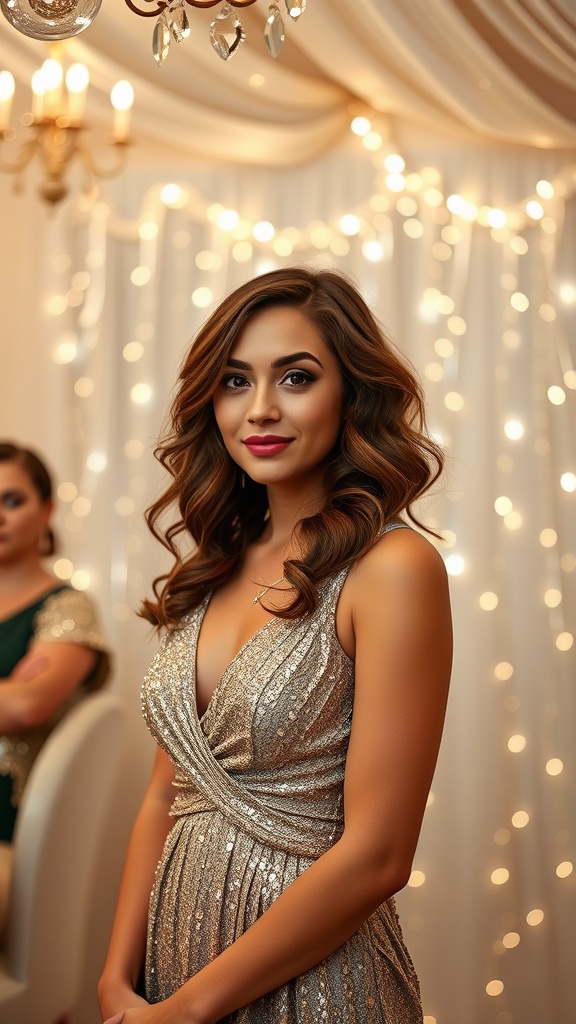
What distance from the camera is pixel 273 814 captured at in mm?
1400

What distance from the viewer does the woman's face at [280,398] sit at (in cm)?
146

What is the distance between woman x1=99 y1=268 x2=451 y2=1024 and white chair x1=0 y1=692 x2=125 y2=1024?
96cm

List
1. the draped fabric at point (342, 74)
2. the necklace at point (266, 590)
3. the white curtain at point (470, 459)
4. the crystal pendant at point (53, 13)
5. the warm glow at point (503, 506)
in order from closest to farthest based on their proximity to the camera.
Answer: the crystal pendant at point (53, 13) → the necklace at point (266, 590) → the draped fabric at point (342, 74) → the white curtain at point (470, 459) → the warm glow at point (503, 506)

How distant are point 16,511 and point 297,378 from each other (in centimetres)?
168

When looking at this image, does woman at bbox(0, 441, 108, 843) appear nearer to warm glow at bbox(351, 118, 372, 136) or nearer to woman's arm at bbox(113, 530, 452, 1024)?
warm glow at bbox(351, 118, 372, 136)

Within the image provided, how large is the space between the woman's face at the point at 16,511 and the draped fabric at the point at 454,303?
0.98 ft

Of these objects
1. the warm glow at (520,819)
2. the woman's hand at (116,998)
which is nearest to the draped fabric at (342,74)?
the warm glow at (520,819)

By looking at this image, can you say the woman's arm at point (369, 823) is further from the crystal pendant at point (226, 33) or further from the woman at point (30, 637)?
the woman at point (30, 637)

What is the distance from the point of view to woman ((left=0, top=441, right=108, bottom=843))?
9.04ft

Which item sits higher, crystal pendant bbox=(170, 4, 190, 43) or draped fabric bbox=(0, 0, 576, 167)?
draped fabric bbox=(0, 0, 576, 167)

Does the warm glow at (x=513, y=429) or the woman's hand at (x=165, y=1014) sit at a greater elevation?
the warm glow at (x=513, y=429)

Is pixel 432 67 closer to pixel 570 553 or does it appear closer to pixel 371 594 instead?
pixel 570 553

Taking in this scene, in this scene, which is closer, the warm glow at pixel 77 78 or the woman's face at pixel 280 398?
the woman's face at pixel 280 398

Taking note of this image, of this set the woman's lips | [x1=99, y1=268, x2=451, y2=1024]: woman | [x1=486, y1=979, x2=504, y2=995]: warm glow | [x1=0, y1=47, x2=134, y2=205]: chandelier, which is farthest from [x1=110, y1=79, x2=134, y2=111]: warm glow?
[x1=486, y1=979, x2=504, y2=995]: warm glow
